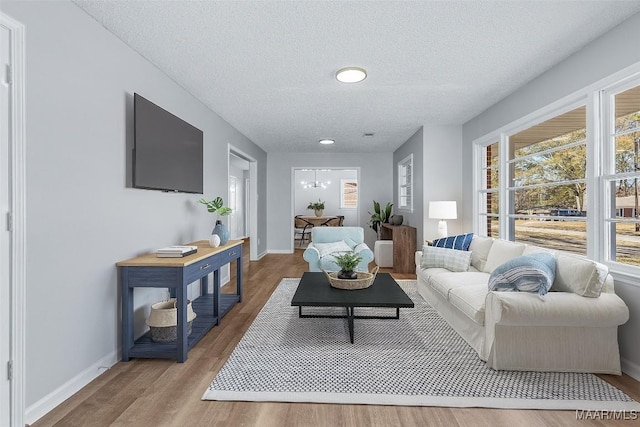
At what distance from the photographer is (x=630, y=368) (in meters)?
2.29

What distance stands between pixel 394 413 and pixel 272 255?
5.93 meters

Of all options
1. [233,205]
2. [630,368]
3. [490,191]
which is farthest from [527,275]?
[233,205]

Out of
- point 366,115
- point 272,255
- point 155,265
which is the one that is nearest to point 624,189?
point 366,115

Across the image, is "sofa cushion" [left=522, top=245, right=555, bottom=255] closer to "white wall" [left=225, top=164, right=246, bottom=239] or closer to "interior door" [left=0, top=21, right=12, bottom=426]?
"interior door" [left=0, top=21, right=12, bottom=426]

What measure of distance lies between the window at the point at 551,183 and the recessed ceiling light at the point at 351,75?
6.17 ft

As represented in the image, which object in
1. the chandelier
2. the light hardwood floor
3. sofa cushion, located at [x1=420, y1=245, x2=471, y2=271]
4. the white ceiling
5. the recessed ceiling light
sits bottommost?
the light hardwood floor

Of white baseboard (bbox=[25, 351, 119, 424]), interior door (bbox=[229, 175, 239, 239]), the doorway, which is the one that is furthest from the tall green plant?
white baseboard (bbox=[25, 351, 119, 424])

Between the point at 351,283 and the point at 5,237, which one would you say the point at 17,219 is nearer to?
the point at 5,237

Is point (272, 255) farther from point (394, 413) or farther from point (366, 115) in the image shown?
point (394, 413)

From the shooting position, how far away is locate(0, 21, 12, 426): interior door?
64.3 inches

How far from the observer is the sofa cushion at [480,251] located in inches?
144

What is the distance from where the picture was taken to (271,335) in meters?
2.93

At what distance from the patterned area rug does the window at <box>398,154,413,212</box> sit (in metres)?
3.67

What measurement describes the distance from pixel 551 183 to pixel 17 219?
407 centimetres
